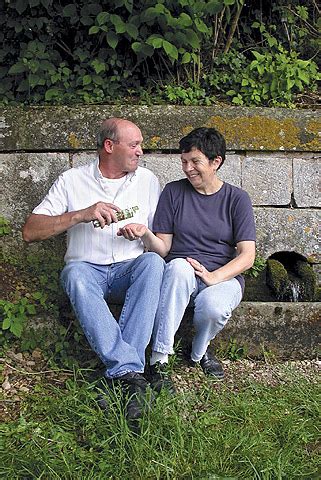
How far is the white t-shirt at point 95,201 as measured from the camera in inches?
166

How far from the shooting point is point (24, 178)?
199 inches

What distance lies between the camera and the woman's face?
418 cm

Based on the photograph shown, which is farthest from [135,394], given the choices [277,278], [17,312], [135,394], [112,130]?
[277,278]

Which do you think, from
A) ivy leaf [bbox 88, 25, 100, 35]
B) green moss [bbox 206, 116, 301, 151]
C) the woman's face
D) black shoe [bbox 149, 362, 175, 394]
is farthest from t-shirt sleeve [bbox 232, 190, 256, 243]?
ivy leaf [bbox 88, 25, 100, 35]

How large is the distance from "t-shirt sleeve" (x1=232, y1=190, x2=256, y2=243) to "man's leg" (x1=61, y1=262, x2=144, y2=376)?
0.90 m

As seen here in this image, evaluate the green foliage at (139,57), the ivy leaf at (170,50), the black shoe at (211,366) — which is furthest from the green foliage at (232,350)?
the ivy leaf at (170,50)

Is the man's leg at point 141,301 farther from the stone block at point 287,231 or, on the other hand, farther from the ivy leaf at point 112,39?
the ivy leaf at point 112,39

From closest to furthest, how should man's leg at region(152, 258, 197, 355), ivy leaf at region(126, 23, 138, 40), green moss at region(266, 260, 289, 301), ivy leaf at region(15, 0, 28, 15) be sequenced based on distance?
man's leg at region(152, 258, 197, 355) < green moss at region(266, 260, 289, 301) < ivy leaf at region(126, 23, 138, 40) < ivy leaf at region(15, 0, 28, 15)

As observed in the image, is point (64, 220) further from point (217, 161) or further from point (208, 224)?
point (217, 161)

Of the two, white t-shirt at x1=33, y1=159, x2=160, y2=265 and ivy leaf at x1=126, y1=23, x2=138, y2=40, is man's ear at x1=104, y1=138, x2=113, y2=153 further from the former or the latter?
ivy leaf at x1=126, y1=23, x2=138, y2=40

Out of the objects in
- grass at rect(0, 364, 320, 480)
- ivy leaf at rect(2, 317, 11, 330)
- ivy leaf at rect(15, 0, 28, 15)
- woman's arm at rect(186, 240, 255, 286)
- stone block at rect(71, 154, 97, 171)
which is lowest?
grass at rect(0, 364, 320, 480)

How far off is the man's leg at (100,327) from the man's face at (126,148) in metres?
0.74

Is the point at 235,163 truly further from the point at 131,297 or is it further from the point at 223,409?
the point at 223,409

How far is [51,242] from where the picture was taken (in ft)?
16.6
